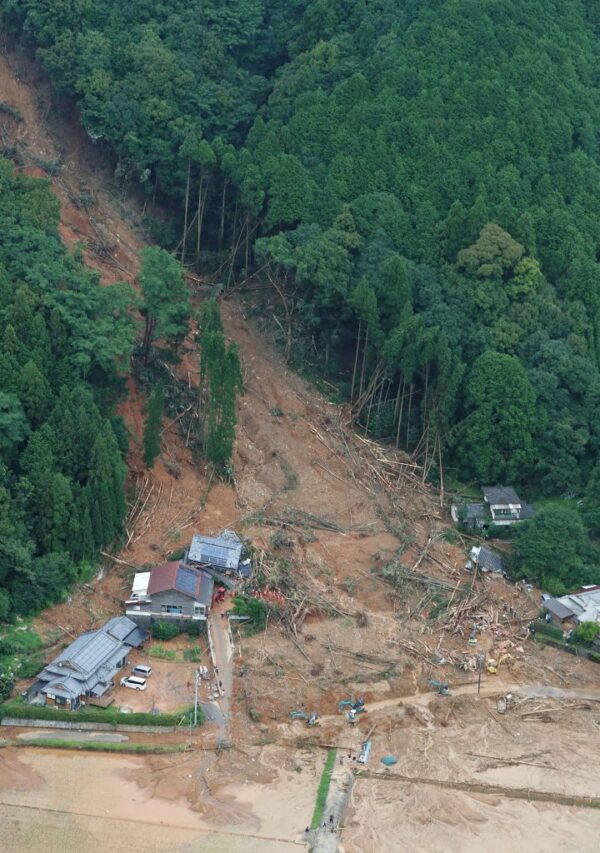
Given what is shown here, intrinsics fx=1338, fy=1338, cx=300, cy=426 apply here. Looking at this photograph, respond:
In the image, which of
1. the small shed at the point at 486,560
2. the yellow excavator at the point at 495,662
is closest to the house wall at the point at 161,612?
the yellow excavator at the point at 495,662

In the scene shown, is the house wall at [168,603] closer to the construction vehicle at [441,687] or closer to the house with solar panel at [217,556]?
the house with solar panel at [217,556]

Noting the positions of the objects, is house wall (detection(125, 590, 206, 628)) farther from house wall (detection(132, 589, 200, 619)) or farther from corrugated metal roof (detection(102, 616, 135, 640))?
corrugated metal roof (detection(102, 616, 135, 640))

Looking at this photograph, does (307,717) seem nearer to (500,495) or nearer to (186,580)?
(186,580)

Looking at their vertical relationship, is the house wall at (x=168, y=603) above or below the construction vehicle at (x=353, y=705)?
above

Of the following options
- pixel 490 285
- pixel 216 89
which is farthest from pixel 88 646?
pixel 216 89

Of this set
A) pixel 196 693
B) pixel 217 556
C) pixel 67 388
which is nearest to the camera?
pixel 196 693

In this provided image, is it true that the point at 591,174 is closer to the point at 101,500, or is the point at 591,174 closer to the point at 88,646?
the point at 101,500

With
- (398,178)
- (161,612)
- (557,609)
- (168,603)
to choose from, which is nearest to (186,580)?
(168,603)
